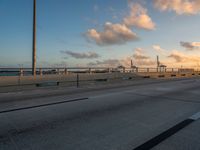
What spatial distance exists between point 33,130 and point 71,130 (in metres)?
0.97

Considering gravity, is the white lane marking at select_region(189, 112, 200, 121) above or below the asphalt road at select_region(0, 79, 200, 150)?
above

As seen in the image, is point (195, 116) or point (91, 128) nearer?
point (91, 128)

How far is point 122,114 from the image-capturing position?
Answer: 268 inches

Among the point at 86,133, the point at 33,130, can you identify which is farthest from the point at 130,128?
the point at 33,130

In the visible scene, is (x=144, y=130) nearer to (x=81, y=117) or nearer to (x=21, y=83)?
(x=81, y=117)

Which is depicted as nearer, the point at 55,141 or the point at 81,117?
the point at 55,141

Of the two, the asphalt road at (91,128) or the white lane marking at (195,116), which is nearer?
the asphalt road at (91,128)

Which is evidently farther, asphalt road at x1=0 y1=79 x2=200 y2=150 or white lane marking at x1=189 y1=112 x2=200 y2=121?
white lane marking at x1=189 y1=112 x2=200 y2=121

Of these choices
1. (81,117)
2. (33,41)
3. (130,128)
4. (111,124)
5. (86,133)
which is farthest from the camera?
(33,41)

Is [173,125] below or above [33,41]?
below

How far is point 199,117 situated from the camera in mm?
6543

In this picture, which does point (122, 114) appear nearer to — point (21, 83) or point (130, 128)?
point (130, 128)

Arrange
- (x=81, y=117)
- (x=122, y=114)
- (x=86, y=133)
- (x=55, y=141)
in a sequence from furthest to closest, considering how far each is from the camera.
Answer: (x=122, y=114), (x=81, y=117), (x=86, y=133), (x=55, y=141)

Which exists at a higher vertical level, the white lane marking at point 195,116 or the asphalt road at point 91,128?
the white lane marking at point 195,116
